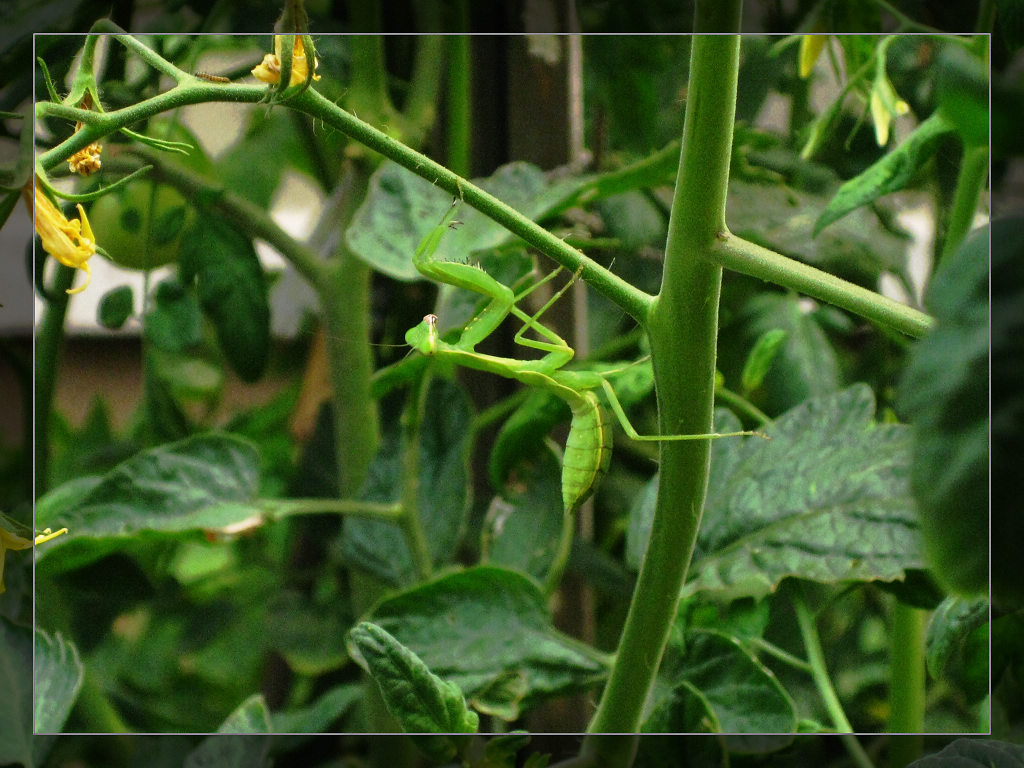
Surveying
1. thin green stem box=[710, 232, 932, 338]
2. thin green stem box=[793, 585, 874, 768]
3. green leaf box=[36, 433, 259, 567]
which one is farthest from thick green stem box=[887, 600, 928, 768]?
green leaf box=[36, 433, 259, 567]

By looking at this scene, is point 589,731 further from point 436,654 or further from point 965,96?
point 965,96

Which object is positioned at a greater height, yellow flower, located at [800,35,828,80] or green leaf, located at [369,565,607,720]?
yellow flower, located at [800,35,828,80]

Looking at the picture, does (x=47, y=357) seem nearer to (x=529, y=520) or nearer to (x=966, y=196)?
(x=529, y=520)

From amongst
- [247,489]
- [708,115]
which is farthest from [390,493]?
[708,115]

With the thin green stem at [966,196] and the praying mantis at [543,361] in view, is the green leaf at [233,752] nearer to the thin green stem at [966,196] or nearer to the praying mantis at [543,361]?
the praying mantis at [543,361]

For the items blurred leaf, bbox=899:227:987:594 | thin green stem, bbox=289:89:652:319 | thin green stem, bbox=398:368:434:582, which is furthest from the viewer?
thin green stem, bbox=398:368:434:582

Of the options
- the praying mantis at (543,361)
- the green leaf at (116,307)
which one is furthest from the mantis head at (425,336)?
the green leaf at (116,307)

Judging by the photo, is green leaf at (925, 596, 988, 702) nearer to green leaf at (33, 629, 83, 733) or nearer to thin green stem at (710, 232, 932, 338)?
thin green stem at (710, 232, 932, 338)

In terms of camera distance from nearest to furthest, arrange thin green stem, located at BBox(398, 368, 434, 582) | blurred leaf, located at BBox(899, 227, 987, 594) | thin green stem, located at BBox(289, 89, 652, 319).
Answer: blurred leaf, located at BBox(899, 227, 987, 594) < thin green stem, located at BBox(289, 89, 652, 319) < thin green stem, located at BBox(398, 368, 434, 582)
